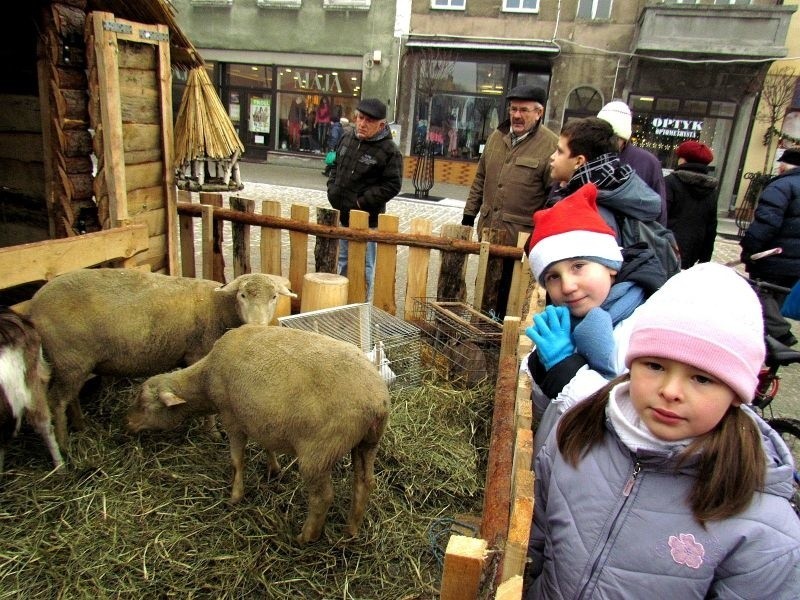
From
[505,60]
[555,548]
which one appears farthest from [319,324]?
[505,60]

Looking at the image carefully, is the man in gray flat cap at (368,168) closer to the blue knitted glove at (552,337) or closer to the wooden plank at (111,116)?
the wooden plank at (111,116)

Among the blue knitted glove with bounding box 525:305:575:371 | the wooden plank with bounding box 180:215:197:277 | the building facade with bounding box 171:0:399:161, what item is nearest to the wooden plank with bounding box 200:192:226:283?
the wooden plank with bounding box 180:215:197:277

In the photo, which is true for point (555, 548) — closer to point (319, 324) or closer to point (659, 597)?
point (659, 597)

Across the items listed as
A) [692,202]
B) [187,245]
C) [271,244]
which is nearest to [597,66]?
[692,202]

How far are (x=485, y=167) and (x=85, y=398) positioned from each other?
406 centimetres

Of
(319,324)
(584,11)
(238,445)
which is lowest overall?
(238,445)

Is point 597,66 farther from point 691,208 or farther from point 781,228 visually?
point 781,228

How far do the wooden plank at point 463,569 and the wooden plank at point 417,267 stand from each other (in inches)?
155

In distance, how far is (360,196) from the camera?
6.04 m

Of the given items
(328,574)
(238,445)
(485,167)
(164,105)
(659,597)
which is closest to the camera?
(659,597)

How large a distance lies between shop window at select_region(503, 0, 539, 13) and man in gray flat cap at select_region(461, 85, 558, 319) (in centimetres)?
1714

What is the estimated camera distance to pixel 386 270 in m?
5.32

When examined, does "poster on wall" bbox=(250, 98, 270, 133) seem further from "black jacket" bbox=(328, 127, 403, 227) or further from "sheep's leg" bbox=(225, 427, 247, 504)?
"sheep's leg" bbox=(225, 427, 247, 504)

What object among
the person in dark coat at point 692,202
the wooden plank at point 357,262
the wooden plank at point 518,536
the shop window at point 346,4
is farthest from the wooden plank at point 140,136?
the shop window at point 346,4
